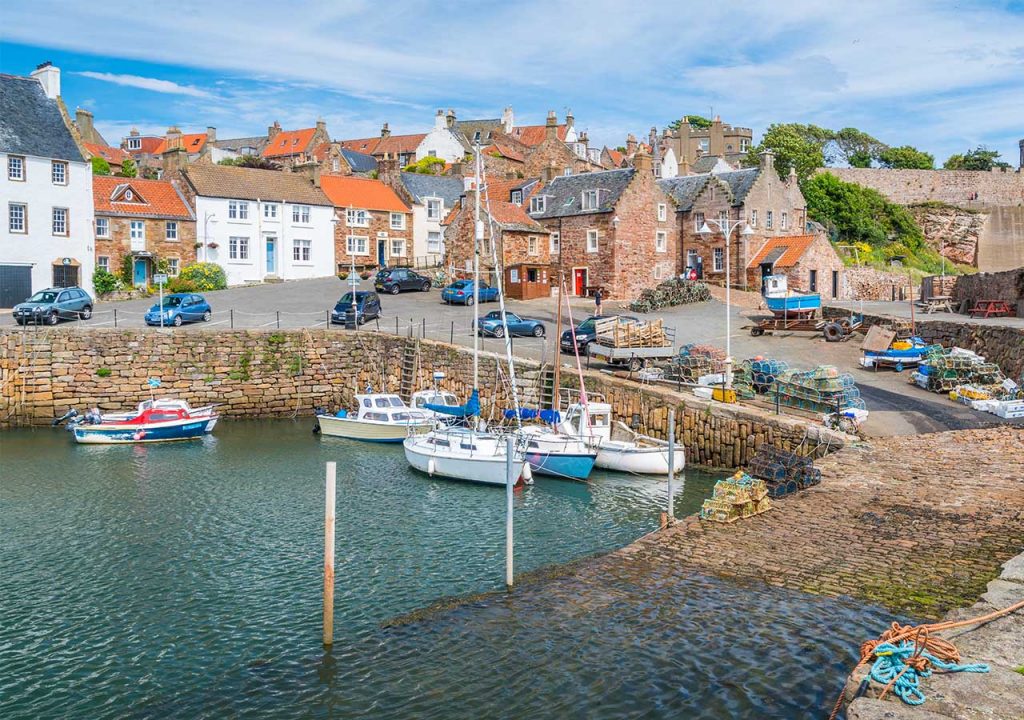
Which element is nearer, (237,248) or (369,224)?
(237,248)

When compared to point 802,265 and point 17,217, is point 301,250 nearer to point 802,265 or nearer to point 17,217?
point 17,217

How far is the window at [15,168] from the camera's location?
4659cm

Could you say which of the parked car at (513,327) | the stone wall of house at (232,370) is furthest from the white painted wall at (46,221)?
the parked car at (513,327)

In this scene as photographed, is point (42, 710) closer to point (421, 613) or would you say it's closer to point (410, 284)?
point (421, 613)

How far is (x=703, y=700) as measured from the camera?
425 inches

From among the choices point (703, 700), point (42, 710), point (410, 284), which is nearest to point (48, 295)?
point (410, 284)

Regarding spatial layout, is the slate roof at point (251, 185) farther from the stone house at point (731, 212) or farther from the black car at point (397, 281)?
the stone house at point (731, 212)

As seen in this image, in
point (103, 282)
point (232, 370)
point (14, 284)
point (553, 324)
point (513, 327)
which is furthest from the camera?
point (103, 282)

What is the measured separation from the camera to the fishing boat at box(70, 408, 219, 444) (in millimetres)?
31750

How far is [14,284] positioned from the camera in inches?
1839

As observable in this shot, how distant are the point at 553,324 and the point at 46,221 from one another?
1150 inches

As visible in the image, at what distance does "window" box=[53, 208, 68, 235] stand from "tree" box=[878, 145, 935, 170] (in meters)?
85.6

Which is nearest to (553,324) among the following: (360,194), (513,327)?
(513,327)

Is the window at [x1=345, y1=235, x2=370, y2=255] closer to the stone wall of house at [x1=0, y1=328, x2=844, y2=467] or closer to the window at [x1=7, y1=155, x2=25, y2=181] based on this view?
the window at [x1=7, y1=155, x2=25, y2=181]
